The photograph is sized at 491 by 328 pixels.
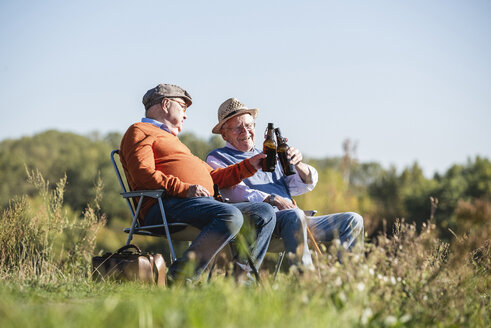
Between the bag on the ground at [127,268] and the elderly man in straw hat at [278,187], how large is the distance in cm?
91

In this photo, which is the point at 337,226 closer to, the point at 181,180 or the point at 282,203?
the point at 282,203

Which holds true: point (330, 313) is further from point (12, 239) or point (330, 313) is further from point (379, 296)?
point (12, 239)

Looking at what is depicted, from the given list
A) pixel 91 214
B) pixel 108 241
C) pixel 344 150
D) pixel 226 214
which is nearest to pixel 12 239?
pixel 91 214

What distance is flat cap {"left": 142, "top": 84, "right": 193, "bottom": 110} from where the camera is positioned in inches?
185

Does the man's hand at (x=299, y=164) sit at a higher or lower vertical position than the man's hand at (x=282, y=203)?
higher

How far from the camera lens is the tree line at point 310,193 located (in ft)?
106

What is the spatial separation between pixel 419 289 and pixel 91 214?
3.17m

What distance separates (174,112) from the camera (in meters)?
4.74

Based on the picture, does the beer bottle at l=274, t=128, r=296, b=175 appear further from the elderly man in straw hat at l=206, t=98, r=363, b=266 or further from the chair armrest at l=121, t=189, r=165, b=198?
the chair armrest at l=121, t=189, r=165, b=198

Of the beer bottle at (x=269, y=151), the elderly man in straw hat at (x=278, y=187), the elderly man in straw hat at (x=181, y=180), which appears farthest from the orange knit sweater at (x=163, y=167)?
the elderly man in straw hat at (x=278, y=187)

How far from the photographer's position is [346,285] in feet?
9.55

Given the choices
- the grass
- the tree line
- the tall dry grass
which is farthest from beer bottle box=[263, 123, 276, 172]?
the tree line

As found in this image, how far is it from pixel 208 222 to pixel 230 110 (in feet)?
4.73

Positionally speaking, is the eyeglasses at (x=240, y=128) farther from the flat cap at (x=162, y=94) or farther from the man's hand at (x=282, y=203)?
the man's hand at (x=282, y=203)
